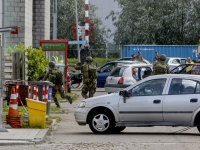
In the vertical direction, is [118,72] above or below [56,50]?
below

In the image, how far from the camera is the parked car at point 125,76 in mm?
18203

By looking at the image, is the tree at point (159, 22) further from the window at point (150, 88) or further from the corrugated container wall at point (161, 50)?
the window at point (150, 88)

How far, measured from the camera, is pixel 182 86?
398 inches

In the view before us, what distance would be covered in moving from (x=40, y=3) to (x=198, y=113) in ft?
54.3

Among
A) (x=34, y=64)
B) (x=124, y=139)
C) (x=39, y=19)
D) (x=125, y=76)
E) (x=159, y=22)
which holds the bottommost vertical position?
(x=124, y=139)

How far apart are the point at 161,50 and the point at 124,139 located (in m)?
28.1

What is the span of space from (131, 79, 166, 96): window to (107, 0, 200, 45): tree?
31460 millimetres

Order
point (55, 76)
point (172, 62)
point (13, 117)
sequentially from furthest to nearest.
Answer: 1. point (172, 62)
2. point (55, 76)
3. point (13, 117)

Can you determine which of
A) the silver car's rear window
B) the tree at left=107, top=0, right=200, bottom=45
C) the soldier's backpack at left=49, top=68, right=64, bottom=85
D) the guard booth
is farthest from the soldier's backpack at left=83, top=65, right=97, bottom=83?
the tree at left=107, top=0, right=200, bottom=45

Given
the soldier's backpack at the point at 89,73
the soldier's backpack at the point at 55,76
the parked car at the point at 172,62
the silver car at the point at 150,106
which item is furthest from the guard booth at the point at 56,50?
the parked car at the point at 172,62

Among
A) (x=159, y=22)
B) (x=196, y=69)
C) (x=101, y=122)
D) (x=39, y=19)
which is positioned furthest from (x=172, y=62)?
(x=101, y=122)

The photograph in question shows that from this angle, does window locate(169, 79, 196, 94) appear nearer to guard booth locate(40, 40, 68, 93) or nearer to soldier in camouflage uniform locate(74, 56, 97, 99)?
soldier in camouflage uniform locate(74, 56, 97, 99)

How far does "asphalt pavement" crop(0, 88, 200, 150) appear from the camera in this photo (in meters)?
8.52

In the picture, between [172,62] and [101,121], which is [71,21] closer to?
[172,62]
